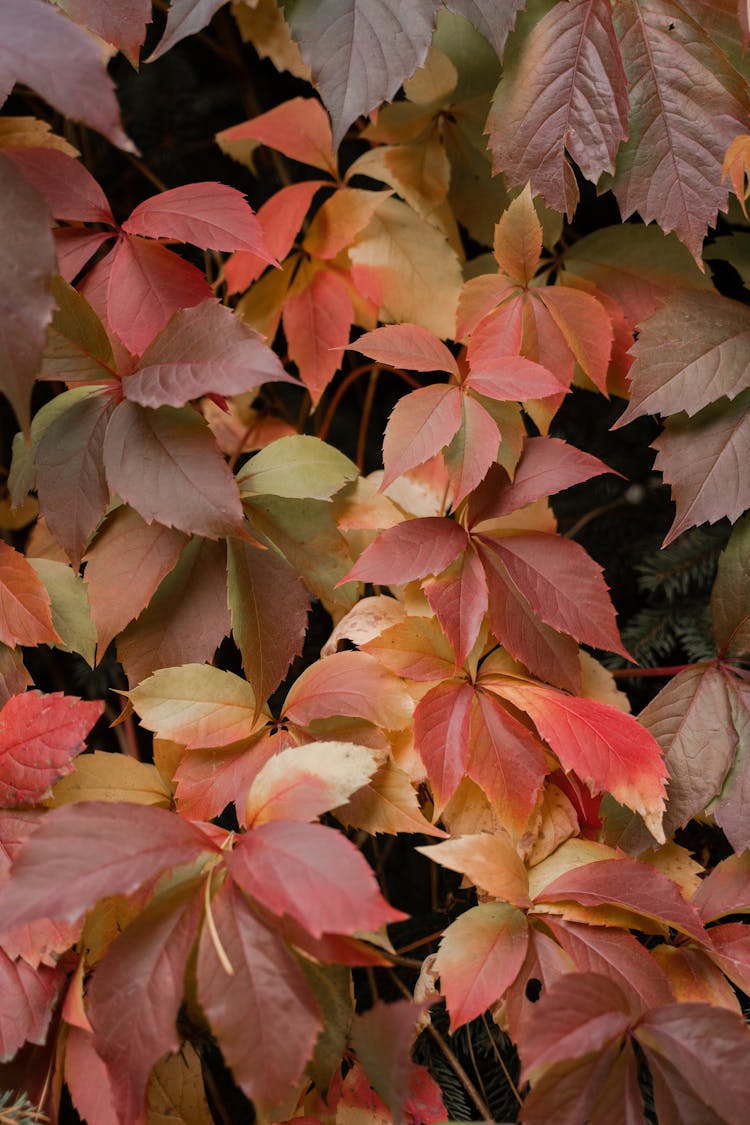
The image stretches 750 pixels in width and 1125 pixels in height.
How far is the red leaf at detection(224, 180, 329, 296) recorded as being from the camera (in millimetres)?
842

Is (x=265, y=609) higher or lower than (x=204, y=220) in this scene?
lower

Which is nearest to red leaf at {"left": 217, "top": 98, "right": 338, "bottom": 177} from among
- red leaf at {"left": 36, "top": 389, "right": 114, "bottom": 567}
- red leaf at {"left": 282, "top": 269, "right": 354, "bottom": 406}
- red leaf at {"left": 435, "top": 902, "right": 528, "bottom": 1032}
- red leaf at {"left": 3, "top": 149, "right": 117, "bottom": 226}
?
red leaf at {"left": 282, "top": 269, "right": 354, "bottom": 406}

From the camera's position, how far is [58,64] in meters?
0.55

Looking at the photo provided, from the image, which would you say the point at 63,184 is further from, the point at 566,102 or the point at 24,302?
the point at 566,102

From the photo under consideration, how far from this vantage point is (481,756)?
690 mm

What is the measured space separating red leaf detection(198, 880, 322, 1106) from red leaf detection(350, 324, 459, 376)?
1.28 ft

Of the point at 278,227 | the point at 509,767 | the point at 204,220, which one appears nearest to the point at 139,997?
the point at 509,767

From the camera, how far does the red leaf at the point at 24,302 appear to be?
563 millimetres

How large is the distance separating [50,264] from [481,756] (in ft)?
1.42

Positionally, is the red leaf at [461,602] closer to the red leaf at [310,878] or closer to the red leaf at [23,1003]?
the red leaf at [310,878]

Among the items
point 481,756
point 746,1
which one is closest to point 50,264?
point 481,756

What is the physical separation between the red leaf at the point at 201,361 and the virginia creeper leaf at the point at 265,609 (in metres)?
0.13

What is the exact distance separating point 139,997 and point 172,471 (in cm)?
33

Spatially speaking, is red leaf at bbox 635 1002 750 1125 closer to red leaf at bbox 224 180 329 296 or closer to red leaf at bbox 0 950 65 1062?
red leaf at bbox 0 950 65 1062
